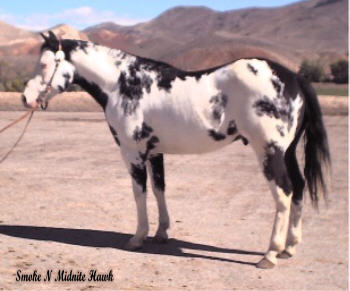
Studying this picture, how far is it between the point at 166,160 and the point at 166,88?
681 centimetres

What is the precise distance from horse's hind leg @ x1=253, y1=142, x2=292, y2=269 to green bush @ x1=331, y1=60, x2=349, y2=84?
4217 centimetres

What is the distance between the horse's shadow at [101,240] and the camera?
6570 mm

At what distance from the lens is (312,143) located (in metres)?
6.33

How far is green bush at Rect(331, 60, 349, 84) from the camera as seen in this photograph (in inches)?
1822

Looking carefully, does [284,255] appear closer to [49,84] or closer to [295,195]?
[295,195]

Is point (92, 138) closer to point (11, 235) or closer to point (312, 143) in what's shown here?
point (11, 235)

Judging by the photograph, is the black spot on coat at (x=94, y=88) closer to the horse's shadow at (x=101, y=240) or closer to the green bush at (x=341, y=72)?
the horse's shadow at (x=101, y=240)

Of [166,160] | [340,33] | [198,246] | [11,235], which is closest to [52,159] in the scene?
[166,160]

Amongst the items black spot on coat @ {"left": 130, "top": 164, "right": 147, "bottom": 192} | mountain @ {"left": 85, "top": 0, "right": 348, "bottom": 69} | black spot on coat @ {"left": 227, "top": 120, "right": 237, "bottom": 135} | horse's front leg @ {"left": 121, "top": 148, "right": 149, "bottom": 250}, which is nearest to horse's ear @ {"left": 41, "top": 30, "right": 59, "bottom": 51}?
horse's front leg @ {"left": 121, "top": 148, "right": 149, "bottom": 250}

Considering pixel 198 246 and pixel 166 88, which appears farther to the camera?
pixel 198 246

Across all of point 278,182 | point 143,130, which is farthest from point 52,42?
point 278,182

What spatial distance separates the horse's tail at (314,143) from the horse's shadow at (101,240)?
3.44 feet

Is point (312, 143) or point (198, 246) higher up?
point (312, 143)

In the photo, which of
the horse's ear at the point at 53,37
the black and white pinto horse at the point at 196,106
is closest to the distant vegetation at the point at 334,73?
the black and white pinto horse at the point at 196,106
